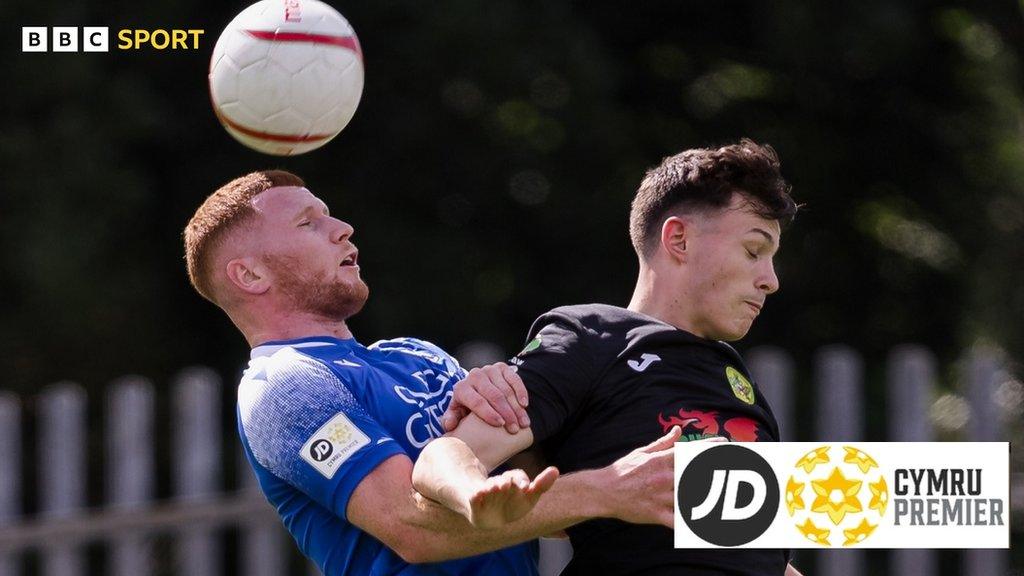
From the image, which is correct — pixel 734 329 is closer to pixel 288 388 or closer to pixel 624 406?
pixel 624 406

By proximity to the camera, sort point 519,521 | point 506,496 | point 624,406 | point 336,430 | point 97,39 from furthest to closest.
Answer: point 97,39, point 624,406, point 336,430, point 519,521, point 506,496

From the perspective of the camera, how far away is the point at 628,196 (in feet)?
32.8

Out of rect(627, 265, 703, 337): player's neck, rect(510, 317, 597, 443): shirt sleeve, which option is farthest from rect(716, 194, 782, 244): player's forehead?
rect(510, 317, 597, 443): shirt sleeve

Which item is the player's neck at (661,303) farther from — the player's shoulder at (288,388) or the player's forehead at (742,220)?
the player's shoulder at (288,388)

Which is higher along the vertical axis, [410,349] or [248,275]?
[248,275]

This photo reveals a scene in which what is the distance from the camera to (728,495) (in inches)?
155

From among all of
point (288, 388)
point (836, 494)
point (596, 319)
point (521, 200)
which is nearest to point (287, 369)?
point (288, 388)

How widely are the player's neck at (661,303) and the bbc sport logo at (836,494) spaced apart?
34cm

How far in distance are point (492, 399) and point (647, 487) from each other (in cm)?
47

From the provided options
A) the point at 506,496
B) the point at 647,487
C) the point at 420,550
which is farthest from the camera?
the point at 420,550

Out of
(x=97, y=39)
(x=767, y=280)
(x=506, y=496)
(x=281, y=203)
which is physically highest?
(x=97, y=39)

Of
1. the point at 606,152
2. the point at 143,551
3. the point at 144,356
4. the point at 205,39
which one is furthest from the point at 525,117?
the point at 143,551

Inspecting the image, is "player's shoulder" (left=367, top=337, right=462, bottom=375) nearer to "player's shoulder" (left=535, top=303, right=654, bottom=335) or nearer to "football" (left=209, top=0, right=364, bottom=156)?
"player's shoulder" (left=535, top=303, right=654, bottom=335)

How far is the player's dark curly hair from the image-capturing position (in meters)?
4.12
